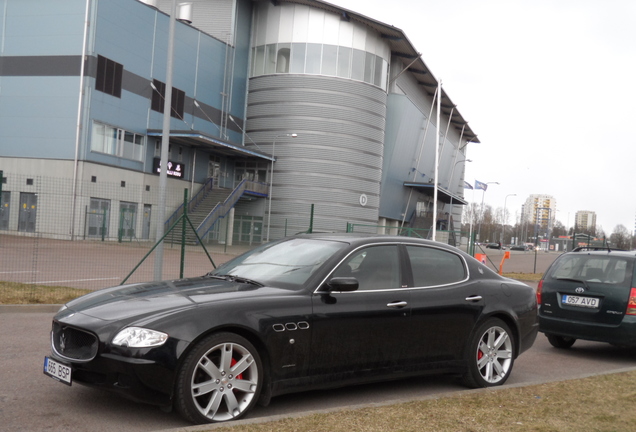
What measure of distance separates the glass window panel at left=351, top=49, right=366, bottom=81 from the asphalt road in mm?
42317

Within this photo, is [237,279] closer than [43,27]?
Yes

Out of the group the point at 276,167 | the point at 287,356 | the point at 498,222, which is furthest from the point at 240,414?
the point at 498,222

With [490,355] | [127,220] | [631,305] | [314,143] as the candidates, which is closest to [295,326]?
[490,355]

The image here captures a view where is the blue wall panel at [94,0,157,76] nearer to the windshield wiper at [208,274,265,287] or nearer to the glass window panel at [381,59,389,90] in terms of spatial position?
the glass window panel at [381,59,389,90]

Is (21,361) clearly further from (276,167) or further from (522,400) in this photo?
(276,167)

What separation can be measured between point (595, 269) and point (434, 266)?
400cm

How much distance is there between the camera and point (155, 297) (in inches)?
198

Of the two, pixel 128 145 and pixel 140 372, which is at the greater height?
pixel 128 145

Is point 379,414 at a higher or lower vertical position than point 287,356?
lower

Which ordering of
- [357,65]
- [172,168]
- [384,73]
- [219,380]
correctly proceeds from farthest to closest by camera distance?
[384,73], [357,65], [172,168], [219,380]

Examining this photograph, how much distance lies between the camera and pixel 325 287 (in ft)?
17.8

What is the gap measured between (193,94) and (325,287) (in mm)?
41275

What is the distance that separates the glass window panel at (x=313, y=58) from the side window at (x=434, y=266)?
43242 millimetres

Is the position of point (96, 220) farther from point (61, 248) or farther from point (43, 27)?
point (43, 27)
